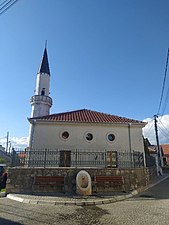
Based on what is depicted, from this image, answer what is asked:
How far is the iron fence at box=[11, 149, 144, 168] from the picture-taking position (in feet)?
48.3

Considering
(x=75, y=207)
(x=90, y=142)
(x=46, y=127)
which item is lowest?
(x=75, y=207)

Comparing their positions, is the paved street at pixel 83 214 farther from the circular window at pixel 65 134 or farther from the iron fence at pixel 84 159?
the circular window at pixel 65 134

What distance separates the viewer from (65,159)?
15.9 meters

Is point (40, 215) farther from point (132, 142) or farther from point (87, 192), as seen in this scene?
point (132, 142)

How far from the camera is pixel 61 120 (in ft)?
54.9

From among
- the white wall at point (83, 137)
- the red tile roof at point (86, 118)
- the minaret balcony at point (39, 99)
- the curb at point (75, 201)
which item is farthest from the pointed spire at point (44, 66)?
the curb at point (75, 201)

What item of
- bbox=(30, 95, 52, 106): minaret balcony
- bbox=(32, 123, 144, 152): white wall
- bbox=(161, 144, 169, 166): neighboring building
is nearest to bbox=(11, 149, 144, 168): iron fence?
bbox=(32, 123, 144, 152): white wall

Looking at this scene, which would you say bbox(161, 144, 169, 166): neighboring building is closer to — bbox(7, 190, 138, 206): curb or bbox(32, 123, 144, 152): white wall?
bbox(32, 123, 144, 152): white wall

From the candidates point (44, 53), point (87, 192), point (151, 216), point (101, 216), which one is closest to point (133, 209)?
point (151, 216)

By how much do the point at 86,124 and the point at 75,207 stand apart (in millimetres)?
9464

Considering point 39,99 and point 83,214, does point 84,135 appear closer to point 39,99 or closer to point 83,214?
point 83,214

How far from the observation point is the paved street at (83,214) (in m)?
5.98

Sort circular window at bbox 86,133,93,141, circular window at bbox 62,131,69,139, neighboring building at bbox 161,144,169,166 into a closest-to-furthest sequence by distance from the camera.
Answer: circular window at bbox 62,131,69,139
circular window at bbox 86,133,93,141
neighboring building at bbox 161,144,169,166

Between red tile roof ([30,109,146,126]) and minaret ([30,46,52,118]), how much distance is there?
6415 millimetres
